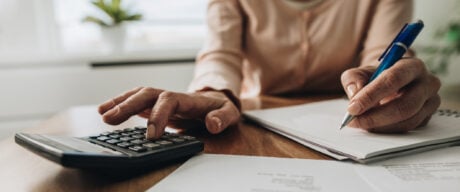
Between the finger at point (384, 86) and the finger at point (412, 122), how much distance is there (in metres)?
0.04

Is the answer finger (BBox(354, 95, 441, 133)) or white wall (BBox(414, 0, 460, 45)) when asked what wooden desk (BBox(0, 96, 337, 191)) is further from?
white wall (BBox(414, 0, 460, 45))

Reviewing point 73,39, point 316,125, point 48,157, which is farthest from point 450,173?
point 73,39

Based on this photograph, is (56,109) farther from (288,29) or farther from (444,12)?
(444,12)

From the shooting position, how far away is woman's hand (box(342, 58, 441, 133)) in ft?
1.54

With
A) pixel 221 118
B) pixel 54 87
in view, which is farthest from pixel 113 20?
pixel 221 118

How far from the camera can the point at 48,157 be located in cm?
35

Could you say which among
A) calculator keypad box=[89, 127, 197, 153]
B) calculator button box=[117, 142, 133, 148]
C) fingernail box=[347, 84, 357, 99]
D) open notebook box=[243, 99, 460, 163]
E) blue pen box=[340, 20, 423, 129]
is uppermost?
blue pen box=[340, 20, 423, 129]

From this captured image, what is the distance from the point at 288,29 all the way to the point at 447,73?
0.85 meters

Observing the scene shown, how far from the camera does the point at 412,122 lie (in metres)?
0.50

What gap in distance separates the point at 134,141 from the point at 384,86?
29 cm

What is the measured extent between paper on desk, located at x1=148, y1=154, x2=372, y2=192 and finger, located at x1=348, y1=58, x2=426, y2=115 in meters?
0.09

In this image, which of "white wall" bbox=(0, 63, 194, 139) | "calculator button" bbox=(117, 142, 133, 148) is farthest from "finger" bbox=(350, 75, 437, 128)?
"white wall" bbox=(0, 63, 194, 139)

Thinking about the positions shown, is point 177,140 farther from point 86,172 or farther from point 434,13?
point 434,13

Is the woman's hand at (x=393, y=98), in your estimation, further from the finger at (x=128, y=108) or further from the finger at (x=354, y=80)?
the finger at (x=128, y=108)
